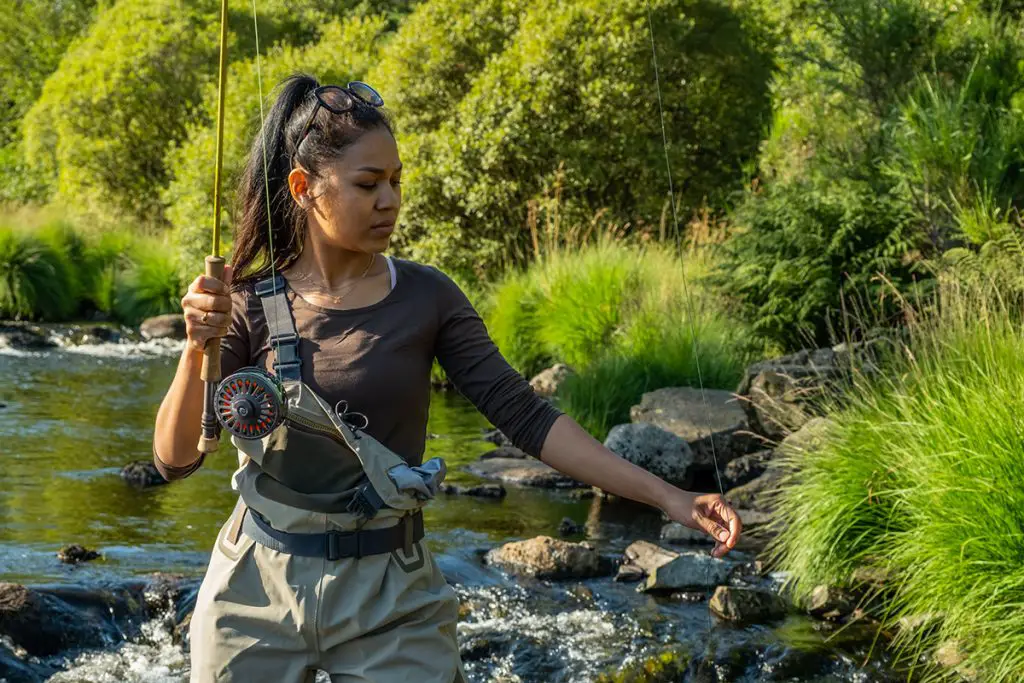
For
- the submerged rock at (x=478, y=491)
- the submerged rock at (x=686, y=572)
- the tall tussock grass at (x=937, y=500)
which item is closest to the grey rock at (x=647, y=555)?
the submerged rock at (x=686, y=572)

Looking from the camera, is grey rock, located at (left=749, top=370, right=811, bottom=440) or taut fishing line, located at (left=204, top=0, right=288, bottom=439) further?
grey rock, located at (left=749, top=370, right=811, bottom=440)

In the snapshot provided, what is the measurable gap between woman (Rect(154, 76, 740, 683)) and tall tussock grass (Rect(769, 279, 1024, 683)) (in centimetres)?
296

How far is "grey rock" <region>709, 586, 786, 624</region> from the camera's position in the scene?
21.1ft

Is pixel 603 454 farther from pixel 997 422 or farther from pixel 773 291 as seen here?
pixel 773 291

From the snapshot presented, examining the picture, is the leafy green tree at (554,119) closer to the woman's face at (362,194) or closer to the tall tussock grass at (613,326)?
the tall tussock grass at (613,326)

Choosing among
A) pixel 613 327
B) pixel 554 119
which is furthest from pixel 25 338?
pixel 613 327

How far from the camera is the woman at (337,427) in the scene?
8.32 feet

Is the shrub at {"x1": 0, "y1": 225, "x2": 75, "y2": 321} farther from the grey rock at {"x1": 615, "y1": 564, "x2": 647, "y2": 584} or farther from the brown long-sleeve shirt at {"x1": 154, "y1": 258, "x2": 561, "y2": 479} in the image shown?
the brown long-sleeve shirt at {"x1": 154, "y1": 258, "x2": 561, "y2": 479}

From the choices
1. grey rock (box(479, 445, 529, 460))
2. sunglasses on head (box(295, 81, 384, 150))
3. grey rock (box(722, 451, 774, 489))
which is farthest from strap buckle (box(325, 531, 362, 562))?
grey rock (box(479, 445, 529, 460))

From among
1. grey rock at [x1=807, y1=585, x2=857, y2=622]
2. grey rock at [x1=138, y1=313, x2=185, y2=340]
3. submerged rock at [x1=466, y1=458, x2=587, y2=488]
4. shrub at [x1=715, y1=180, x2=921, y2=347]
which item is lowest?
grey rock at [x1=138, y1=313, x2=185, y2=340]

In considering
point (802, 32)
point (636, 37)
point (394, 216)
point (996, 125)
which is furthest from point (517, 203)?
point (394, 216)

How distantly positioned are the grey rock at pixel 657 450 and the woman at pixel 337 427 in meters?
6.85

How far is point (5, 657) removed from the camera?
585cm

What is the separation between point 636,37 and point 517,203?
2.37 metres
